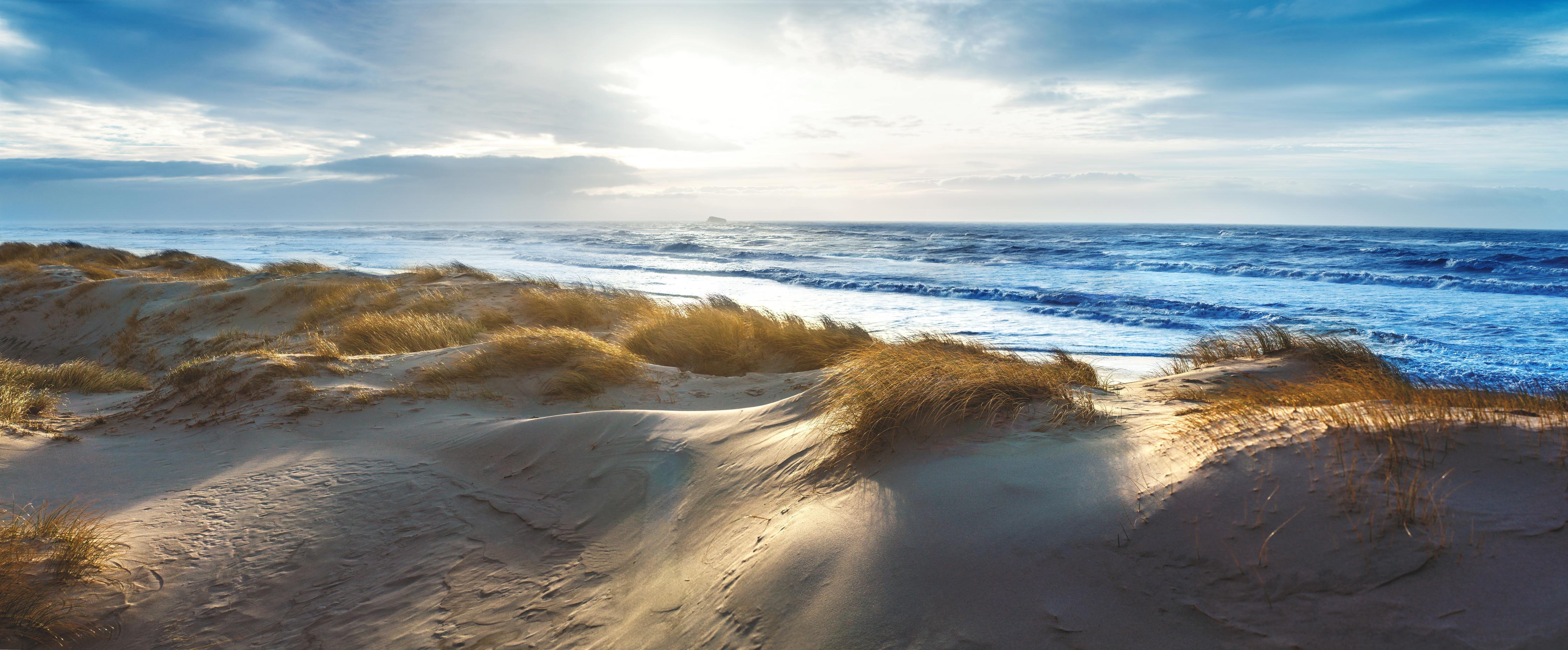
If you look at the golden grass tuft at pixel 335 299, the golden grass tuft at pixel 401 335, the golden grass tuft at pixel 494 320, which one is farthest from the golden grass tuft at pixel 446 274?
the golden grass tuft at pixel 401 335

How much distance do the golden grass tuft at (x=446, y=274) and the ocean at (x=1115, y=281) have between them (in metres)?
4.83

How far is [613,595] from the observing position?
10.5 ft

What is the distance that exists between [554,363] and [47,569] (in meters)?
4.57

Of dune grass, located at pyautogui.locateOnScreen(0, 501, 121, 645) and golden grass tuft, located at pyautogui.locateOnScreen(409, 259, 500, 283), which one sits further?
golden grass tuft, located at pyautogui.locateOnScreen(409, 259, 500, 283)

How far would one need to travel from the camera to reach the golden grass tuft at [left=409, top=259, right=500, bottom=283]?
15.7m

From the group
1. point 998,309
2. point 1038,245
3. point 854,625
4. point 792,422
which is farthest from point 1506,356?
point 1038,245

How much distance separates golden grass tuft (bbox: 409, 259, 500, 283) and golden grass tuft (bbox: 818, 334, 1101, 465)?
1343 centimetres

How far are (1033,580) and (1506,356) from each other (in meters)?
12.9

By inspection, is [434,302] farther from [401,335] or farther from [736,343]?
[736,343]

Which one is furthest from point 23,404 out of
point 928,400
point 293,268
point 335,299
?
point 293,268

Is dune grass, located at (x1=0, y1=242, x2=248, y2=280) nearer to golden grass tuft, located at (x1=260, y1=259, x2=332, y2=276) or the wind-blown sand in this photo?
golden grass tuft, located at (x1=260, y1=259, x2=332, y2=276)

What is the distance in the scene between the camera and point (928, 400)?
12.3 feet

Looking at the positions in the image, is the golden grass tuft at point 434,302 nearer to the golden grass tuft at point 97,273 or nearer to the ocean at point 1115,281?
the ocean at point 1115,281

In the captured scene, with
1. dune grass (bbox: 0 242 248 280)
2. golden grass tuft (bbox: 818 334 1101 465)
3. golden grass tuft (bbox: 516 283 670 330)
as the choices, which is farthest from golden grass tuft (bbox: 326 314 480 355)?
dune grass (bbox: 0 242 248 280)
